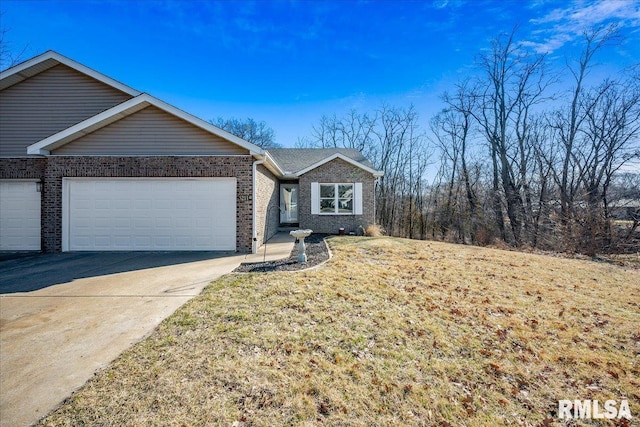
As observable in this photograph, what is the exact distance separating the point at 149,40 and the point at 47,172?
20.9 feet

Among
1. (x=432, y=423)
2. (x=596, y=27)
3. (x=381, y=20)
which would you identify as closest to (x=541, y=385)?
(x=432, y=423)

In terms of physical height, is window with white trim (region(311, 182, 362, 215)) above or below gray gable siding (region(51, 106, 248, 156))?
below

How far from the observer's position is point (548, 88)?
17.9 metres

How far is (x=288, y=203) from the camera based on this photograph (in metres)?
17.2

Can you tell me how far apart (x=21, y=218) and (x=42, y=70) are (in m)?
5.35

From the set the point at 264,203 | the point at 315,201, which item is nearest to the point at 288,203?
the point at 315,201

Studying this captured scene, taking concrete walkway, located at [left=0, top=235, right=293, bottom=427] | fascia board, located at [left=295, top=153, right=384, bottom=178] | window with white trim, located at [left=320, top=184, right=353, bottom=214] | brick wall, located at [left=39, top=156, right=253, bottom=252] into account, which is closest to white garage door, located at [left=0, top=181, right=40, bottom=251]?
brick wall, located at [left=39, top=156, right=253, bottom=252]

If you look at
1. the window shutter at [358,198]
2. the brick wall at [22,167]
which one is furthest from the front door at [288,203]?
the brick wall at [22,167]

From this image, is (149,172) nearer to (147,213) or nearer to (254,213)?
(147,213)

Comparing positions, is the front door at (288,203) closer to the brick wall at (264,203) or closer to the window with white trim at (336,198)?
the window with white trim at (336,198)

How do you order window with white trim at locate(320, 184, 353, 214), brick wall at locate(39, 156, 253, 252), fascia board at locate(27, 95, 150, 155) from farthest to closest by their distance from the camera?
window with white trim at locate(320, 184, 353, 214)
brick wall at locate(39, 156, 253, 252)
fascia board at locate(27, 95, 150, 155)

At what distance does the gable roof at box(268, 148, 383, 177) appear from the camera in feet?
45.4

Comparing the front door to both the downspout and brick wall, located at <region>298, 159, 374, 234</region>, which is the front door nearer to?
brick wall, located at <region>298, 159, 374, 234</region>

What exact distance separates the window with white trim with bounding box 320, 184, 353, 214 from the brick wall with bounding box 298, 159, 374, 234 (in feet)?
0.84
